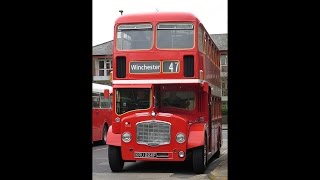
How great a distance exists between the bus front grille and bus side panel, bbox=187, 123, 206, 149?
53 centimetres

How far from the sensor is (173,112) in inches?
520

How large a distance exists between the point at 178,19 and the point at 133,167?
422cm

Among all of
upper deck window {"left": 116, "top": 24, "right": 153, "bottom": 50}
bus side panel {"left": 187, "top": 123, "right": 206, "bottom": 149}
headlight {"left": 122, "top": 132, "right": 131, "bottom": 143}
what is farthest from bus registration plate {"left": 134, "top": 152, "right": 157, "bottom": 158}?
upper deck window {"left": 116, "top": 24, "right": 153, "bottom": 50}

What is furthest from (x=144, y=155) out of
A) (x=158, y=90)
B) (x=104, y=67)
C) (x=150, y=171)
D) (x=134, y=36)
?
(x=104, y=67)

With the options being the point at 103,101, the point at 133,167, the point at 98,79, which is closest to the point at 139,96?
the point at 133,167

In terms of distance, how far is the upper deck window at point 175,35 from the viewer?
12.7 m

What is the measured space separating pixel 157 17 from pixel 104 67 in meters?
42.5

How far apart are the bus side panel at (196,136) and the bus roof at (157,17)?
2.54m

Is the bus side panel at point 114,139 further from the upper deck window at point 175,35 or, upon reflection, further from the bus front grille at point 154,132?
the upper deck window at point 175,35

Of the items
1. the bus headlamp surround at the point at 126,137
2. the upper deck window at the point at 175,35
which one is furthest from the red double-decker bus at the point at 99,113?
the upper deck window at the point at 175,35

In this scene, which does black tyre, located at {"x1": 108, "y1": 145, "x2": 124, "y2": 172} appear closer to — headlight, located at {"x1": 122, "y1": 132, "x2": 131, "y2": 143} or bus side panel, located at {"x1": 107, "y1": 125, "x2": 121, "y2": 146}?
bus side panel, located at {"x1": 107, "y1": 125, "x2": 121, "y2": 146}

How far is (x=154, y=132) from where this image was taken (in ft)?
41.2
